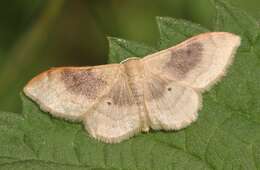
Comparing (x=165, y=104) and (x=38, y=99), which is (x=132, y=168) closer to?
(x=165, y=104)

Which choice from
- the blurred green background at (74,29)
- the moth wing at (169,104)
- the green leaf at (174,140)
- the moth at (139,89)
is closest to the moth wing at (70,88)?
the moth at (139,89)

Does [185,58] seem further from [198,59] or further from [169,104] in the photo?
[169,104]

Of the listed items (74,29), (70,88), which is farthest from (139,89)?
(74,29)

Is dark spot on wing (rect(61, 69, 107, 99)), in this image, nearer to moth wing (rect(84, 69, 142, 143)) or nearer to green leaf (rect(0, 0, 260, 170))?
moth wing (rect(84, 69, 142, 143))

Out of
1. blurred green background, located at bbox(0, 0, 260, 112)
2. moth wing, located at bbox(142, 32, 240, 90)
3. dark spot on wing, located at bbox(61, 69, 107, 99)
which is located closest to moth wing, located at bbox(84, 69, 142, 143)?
dark spot on wing, located at bbox(61, 69, 107, 99)

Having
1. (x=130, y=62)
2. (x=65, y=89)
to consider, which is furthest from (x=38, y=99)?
(x=130, y=62)

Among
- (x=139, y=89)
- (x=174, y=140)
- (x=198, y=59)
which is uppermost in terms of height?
(x=198, y=59)

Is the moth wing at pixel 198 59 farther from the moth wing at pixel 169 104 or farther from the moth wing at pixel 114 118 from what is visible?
the moth wing at pixel 114 118
